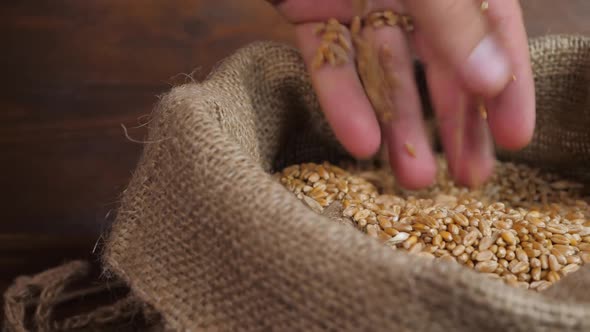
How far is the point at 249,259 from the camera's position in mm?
647

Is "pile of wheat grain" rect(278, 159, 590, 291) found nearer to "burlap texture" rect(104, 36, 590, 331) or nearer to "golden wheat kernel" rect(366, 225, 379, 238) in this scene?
"golden wheat kernel" rect(366, 225, 379, 238)

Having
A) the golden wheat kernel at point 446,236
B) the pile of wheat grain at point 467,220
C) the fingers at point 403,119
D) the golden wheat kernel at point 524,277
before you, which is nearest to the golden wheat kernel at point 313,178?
the pile of wheat grain at point 467,220

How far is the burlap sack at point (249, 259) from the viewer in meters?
0.56

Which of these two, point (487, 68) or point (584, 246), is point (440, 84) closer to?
point (487, 68)

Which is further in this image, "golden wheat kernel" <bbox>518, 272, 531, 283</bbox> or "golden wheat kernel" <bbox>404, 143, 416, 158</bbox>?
"golden wheat kernel" <bbox>404, 143, 416, 158</bbox>

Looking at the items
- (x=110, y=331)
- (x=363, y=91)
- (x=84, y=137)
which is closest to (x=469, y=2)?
(x=363, y=91)

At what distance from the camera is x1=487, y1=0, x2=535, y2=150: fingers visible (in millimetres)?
876

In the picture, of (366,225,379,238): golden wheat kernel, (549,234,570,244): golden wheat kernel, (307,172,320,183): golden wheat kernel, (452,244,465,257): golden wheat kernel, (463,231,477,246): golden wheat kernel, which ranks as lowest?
(549,234,570,244): golden wheat kernel

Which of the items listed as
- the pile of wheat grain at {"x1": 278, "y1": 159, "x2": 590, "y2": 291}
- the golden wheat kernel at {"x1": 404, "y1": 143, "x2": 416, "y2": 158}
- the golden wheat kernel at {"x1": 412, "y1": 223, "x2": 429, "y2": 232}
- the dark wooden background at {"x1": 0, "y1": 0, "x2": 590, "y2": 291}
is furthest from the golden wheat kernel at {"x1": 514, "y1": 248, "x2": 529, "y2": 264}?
the dark wooden background at {"x1": 0, "y1": 0, "x2": 590, "y2": 291}

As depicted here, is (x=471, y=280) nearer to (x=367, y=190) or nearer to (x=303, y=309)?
(x=303, y=309)

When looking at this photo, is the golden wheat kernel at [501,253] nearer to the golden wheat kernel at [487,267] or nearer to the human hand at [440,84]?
the golden wheat kernel at [487,267]

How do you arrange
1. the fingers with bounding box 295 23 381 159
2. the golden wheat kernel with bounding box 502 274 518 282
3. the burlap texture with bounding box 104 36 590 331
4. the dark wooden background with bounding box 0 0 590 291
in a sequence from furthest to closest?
the dark wooden background with bounding box 0 0 590 291
the fingers with bounding box 295 23 381 159
the golden wheat kernel with bounding box 502 274 518 282
the burlap texture with bounding box 104 36 590 331

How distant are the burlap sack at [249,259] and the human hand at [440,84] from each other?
0.14m

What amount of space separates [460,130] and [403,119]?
0.33 feet
